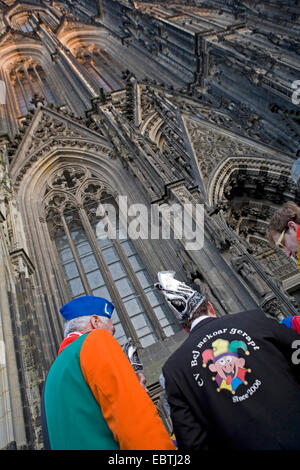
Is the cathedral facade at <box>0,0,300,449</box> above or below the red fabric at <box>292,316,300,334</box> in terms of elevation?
above

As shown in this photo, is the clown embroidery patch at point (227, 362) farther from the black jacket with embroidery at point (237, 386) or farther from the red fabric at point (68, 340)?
the red fabric at point (68, 340)

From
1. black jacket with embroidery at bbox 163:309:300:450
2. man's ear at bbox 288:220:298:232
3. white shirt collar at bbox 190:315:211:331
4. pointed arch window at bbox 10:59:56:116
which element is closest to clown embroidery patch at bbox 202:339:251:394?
black jacket with embroidery at bbox 163:309:300:450

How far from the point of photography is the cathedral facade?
7457 millimetres

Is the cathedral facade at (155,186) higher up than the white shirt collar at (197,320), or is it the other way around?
the cathedral facade at (155,186)

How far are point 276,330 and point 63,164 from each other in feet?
39.9

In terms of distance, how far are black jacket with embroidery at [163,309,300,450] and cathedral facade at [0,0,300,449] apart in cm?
331

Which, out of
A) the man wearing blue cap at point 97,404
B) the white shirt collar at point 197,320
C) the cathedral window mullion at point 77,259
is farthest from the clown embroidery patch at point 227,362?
the cathedral window mullion at point 77,259

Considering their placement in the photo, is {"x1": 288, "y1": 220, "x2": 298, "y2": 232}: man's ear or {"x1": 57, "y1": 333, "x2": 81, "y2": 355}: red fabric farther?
{"x1": 288, "y1": 220, "x2": 298, "y2": 232}: man's ear

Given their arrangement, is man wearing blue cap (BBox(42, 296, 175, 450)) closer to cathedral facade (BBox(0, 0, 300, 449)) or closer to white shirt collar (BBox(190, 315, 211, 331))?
white shirt collar (BBox(190, 315, 211, 331))

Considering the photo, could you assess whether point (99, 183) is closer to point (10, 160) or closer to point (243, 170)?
point (10, 160)

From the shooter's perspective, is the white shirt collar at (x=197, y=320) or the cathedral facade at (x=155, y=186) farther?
the cathedral facade at (x=155, y=186)

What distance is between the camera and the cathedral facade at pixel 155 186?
746 cm

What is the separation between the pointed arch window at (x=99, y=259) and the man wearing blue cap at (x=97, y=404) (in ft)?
19.4
